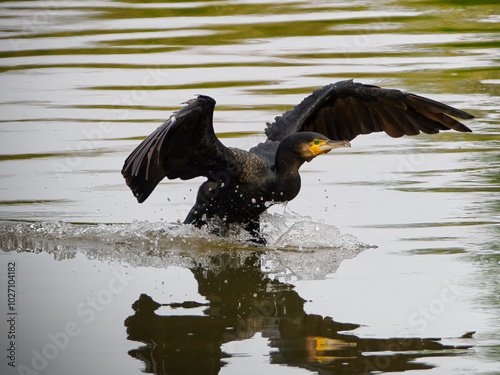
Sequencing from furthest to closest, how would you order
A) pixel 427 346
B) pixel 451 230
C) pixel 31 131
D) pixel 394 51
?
pixel 394 51, pixel 31 131, pixel 451 230, pixel 427 346

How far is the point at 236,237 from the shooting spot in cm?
705

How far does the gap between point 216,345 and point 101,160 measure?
14.4 ft

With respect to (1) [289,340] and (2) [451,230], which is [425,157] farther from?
(1) [289,340]

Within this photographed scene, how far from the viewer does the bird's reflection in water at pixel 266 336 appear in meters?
4.65

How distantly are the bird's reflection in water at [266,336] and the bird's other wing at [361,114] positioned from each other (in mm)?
1895

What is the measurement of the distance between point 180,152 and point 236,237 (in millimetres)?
876

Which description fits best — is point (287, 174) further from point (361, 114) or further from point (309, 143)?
point (361, 114)

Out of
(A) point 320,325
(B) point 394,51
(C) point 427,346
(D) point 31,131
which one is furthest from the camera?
(B) point 394,51

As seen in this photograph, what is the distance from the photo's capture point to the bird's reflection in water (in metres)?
4.65

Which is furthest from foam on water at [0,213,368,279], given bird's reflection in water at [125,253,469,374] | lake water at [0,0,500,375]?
bird's reflection in water at [125,253,469,374]

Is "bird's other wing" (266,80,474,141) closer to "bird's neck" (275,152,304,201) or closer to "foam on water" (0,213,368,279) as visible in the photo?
"bird's neck" (275,152,304,201)

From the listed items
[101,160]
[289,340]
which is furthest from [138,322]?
[101,160]

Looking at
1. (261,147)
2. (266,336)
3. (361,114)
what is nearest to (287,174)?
(261,147)

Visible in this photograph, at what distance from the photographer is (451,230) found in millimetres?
6746
